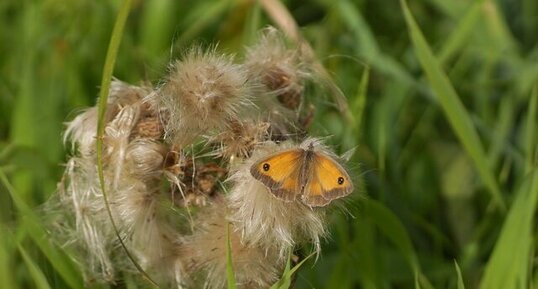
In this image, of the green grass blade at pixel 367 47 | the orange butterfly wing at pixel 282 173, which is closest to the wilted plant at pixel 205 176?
the orange butterfly wing at pixel 282 173

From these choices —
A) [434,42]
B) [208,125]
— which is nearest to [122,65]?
[434,42]

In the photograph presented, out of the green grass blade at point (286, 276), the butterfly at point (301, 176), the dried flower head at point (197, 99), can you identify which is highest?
the dried flower head at point (197, 99)

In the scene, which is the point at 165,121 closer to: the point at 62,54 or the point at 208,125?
the point at 208,125

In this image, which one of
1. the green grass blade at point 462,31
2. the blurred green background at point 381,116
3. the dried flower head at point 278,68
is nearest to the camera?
the dried flower head at point 278,68

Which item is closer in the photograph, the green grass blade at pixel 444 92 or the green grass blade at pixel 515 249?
the green grass blade at pixel 515 249

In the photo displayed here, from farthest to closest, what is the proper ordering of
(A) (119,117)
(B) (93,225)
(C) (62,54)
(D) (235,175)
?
(C) (62,54) < (B) (93,225) < (A) (119,117) < (D) (235,175)

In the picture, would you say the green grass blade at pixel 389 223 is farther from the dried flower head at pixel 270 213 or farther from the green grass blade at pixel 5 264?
the green grass blade at pixel 5 264
